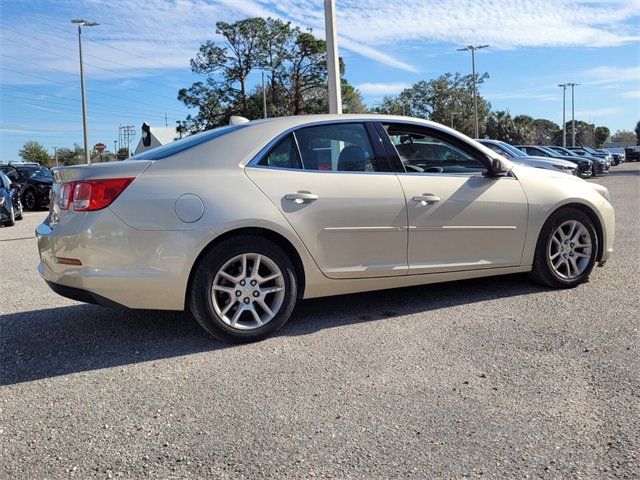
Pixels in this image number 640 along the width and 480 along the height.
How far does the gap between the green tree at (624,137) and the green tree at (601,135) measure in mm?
3752

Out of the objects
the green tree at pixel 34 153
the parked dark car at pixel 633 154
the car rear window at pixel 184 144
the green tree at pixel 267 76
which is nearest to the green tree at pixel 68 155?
the green tree at pixel 34 153

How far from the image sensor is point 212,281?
12.7ft

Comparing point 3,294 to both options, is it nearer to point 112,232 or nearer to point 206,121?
point 112,232

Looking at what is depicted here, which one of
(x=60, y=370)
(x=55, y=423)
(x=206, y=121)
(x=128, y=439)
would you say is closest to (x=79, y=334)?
(x=60, y=370)

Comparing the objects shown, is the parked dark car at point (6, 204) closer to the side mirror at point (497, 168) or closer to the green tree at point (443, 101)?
the side mirror at point (497, 168)

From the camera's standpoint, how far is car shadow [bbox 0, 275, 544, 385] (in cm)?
381

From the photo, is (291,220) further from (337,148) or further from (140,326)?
(140,326)

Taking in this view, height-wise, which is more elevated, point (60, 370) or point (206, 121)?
point (206, 121)

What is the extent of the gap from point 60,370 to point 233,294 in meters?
1.16

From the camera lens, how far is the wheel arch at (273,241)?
389cm

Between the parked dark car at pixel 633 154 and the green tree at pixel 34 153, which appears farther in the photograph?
the green tree at pixel 34 153

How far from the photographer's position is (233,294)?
397 cm

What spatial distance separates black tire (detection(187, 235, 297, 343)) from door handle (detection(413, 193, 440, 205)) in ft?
3.71

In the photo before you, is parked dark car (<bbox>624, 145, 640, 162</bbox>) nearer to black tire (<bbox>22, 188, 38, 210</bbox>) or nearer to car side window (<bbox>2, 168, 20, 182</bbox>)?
black tire (<bbox>22, 188, 38, 210</bbox>)
